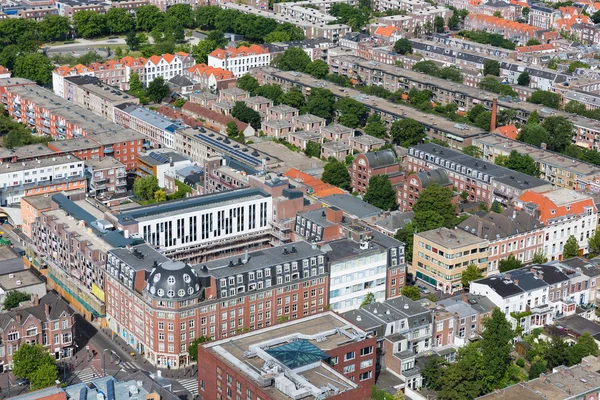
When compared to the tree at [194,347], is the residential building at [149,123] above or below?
above

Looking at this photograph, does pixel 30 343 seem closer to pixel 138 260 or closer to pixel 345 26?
pixel 138 260

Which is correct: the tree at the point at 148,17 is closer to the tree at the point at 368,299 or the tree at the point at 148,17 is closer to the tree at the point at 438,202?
the tree at the point at 438,202

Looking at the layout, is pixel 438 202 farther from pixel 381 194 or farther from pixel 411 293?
pixel 411 293

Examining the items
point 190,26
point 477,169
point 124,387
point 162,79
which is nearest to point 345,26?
point 190,26

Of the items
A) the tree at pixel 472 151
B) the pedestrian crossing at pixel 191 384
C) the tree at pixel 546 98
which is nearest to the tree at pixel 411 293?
the pedestrian crossing at pixel 191 384

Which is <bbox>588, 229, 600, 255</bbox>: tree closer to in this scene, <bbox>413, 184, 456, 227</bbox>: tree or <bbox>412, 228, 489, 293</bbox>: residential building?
<bbox>412, 228, 489, 293</bbox>: residential building

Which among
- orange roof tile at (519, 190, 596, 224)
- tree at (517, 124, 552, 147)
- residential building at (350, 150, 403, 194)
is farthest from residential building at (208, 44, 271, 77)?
orange roof tile at (519, 190, 596, 224)
